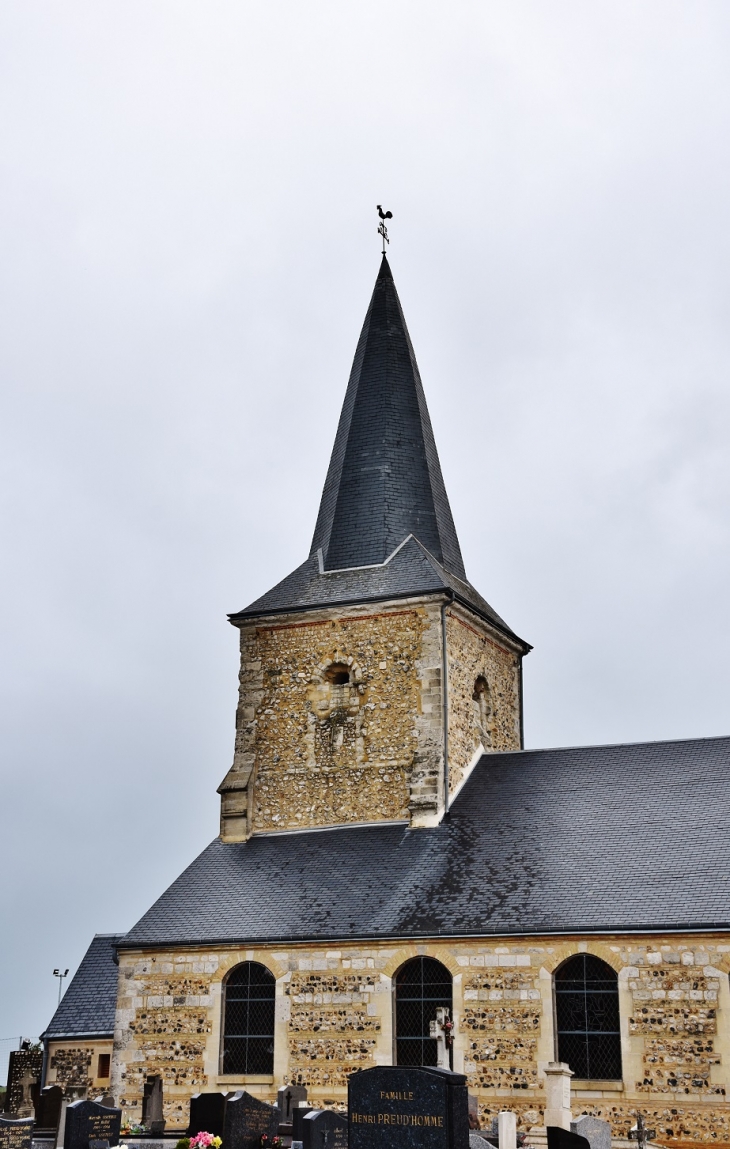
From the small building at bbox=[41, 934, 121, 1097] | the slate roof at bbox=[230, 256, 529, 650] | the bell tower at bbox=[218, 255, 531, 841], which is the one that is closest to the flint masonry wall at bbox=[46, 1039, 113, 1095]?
the small building at bbox=[41, 934, 121, 1097]

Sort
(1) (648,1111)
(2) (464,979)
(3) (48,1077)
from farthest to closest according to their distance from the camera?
(3) (48,1077), (2) (464,979), (1) (648,1111)

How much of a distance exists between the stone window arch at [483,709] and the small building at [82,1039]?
29.8 ft

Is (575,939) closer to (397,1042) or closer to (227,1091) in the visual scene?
(397,1042)

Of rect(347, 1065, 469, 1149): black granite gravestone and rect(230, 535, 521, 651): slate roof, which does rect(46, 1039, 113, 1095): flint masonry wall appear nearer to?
rect(230, 535, 521, 651): slate roof

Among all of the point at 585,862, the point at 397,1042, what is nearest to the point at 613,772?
the point at 585,862

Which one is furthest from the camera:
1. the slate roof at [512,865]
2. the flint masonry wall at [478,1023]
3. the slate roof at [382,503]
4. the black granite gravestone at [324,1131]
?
the slate roof at [382,503]

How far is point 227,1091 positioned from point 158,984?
197cm

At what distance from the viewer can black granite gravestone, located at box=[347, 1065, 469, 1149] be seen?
1015 centimetres

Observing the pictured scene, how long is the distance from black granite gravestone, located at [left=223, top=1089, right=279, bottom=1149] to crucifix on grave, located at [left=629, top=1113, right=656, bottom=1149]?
4496 mm

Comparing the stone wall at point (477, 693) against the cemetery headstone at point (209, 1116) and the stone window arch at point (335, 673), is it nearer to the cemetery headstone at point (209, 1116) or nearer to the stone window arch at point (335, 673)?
the stone window arch at point (335, 673)

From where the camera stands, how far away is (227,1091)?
19047 millimetres

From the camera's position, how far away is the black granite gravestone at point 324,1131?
1285cm

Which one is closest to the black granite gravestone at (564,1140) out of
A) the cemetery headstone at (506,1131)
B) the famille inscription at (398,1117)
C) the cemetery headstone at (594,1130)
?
the cemetery headstone at (506,1131)

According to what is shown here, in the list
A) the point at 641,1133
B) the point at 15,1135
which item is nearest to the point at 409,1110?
the point at 15,1135
